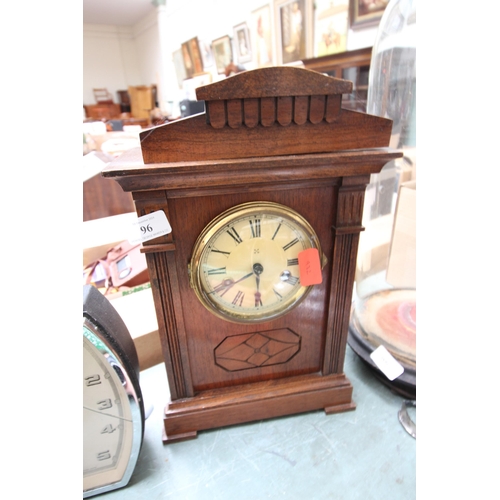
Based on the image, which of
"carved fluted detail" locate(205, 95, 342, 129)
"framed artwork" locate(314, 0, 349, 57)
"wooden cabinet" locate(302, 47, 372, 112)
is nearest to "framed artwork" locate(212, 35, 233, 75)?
"framed artwork" locate(314, 0, 349, 57)

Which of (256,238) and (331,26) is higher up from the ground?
(331,26)

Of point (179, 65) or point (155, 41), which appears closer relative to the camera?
point (179, 65)

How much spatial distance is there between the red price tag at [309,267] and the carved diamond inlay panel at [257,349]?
130 millimetres

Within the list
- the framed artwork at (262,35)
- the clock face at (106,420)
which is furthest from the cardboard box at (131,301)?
the framed artwork at (262,35)

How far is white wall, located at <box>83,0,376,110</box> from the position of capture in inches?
133

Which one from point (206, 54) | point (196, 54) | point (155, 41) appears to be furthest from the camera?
point (155, 41)

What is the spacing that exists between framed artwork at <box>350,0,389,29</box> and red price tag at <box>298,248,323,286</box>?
1.71 metres

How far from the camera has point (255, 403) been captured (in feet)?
2.33

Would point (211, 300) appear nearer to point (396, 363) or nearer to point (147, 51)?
point (396, 363)

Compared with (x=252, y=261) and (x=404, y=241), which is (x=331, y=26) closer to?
(x=404, y=241)

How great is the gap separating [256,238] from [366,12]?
179 cm

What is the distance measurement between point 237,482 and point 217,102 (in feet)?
2.16

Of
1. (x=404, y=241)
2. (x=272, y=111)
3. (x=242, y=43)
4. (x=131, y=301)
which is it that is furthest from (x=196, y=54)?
(x=272, y=111)
